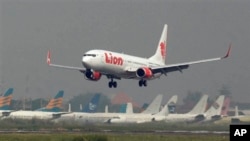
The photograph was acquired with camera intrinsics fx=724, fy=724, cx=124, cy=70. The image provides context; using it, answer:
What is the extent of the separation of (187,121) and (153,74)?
17142mm

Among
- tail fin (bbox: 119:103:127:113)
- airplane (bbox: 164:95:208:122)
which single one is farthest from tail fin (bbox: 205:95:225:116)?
tail fin (bbox: 119:103:127:113)

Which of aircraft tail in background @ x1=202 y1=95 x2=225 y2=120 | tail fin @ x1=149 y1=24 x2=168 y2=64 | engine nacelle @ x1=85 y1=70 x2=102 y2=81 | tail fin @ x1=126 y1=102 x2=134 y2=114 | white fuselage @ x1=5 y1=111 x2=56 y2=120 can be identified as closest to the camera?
engine nacelle @ x1=85 y1=70 x2=102 y2=81

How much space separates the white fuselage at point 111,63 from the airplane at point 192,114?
17008mm

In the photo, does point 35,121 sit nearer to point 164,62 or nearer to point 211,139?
point 164,62

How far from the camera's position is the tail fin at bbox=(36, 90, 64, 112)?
4132 inches

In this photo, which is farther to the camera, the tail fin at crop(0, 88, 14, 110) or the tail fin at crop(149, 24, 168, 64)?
the tail fin at crop(0, 88, 14, 110)

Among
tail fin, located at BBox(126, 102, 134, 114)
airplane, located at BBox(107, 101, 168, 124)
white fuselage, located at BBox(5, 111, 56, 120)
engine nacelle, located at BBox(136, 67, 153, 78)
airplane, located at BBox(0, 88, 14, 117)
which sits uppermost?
airplane, located at BBox(0, 88, 14, 117)

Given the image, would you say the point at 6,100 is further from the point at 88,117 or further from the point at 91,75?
the point at 91,75

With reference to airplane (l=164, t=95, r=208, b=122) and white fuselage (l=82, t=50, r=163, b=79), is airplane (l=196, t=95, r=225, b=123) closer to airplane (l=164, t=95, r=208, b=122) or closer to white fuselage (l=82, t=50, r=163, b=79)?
airplane (l=164, t=95, r=208, b=122)

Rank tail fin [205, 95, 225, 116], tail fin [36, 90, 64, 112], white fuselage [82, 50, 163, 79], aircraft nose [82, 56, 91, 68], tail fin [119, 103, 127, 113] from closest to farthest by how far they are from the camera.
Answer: aircraft nose [82, 56, 91, 68] < white fuselage [82, 50, 163, 79] < tail fin [205, 95, 225, 116] < tail fin [119, 103, 127, 113] < tail fin [36, 90, 64, 112]

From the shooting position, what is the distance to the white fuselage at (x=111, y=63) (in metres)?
70.8

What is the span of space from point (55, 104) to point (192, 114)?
21914mm

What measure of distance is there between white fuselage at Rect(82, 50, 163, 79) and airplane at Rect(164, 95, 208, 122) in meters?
17.0

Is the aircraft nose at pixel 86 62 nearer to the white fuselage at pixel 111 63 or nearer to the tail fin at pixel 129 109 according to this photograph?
the white fuselage at pixel 111 63
